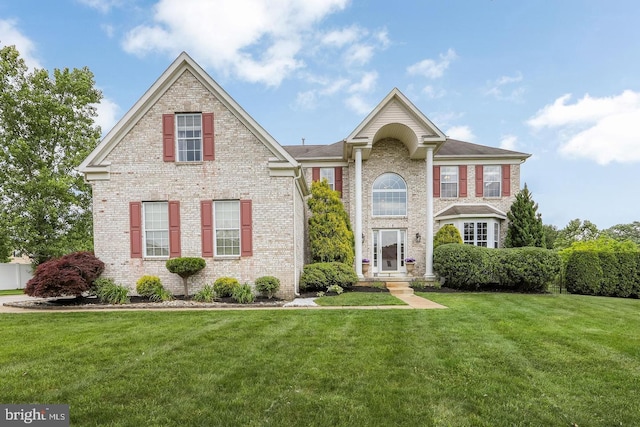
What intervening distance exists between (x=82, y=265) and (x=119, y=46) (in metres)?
9.69

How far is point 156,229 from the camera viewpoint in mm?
11125

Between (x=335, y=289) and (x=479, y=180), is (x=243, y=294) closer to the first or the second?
(x=335, y=289)

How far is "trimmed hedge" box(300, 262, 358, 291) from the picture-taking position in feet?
39.7

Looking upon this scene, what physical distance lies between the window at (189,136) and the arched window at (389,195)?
9283 mm

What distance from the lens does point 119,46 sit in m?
13.7

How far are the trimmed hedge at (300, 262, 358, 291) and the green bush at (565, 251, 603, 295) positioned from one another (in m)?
9.95

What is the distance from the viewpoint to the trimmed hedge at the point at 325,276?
12102mm

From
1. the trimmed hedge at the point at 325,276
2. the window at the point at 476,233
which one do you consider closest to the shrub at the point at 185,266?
the trimmed hedge at the point at 325,276

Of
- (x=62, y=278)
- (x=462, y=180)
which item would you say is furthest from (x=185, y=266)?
(x=462, y=180)

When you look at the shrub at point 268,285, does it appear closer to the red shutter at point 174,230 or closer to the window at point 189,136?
the red shutter at point 174,230

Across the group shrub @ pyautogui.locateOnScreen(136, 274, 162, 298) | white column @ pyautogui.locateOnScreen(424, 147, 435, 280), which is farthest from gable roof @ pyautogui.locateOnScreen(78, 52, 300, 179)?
white column @ pyautogui.locateOnScreen(424, 147, 435, 280)

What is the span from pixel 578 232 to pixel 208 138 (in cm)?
2941

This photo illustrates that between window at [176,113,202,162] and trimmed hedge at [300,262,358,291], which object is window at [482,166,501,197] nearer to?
trimmed hedge at [300,262,358,291]

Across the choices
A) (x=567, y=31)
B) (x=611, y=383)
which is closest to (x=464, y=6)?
(x=567, y=31)
